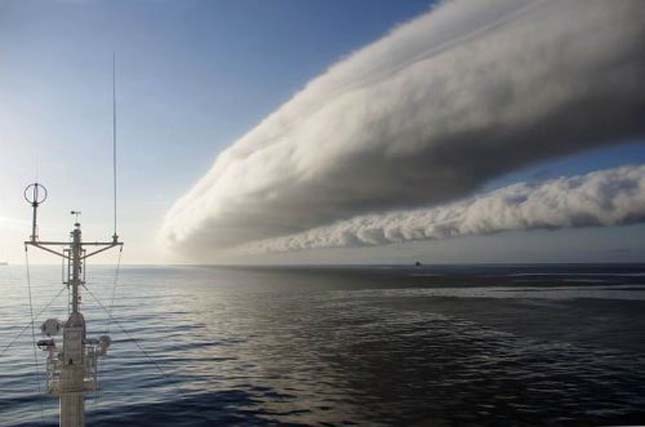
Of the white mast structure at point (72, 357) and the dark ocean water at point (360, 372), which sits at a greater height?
the white mast structure at point (72, 357)

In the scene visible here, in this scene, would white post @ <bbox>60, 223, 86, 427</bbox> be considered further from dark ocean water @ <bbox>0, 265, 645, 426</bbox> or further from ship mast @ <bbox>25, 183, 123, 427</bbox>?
dark ocean water @ <bbox>0, 265, 645, 426</bbox>

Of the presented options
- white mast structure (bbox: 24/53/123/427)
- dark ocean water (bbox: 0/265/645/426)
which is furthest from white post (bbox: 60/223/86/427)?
dark ocean water (bbox: 0/265/645/426)

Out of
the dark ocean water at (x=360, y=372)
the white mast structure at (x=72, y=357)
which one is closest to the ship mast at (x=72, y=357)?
the white mast structure at (x=72, y=357)

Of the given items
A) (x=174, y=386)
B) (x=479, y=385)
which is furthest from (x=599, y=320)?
(x=174, y=386)

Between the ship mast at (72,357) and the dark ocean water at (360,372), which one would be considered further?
the dark ocean water at (360,372)

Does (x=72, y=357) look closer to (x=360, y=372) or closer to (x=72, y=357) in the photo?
(x=72, y=357)

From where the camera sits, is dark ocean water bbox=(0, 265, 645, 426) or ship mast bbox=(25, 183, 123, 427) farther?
dark ocean water bbox=(0, 265, 645, 426)

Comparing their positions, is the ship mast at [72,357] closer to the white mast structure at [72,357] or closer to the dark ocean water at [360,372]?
the white mast structure at [72,357]

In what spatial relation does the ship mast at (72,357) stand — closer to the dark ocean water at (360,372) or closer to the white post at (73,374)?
the white post at (73,374)

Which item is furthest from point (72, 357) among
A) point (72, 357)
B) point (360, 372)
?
point (360, 372)

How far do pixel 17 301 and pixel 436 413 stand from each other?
120537 millimetres

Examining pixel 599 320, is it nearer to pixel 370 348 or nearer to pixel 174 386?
pixel 370 348

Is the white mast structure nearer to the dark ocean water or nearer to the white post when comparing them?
the white post

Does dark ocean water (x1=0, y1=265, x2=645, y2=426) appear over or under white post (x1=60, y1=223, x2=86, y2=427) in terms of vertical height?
under
